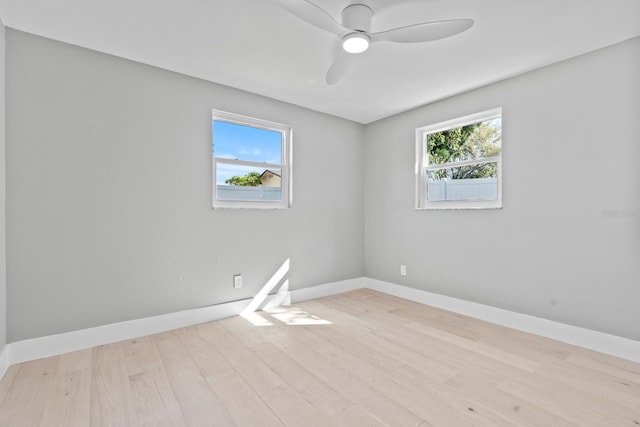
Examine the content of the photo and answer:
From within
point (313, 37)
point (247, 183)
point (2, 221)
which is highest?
point (313, 37)

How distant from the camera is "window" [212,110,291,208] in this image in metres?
3.01

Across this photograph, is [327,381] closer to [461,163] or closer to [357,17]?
[357,17]

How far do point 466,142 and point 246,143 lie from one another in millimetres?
2356

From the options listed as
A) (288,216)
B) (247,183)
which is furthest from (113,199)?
(288,216)

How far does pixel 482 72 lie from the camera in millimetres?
2637

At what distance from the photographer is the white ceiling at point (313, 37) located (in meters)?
1.83

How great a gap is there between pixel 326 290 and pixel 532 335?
2136 millimetres

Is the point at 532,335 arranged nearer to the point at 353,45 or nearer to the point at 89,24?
the point at 353,45

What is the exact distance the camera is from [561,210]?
8.10ft

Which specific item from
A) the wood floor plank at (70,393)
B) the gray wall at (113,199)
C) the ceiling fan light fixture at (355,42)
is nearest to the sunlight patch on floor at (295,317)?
the gray wall at (113,199)

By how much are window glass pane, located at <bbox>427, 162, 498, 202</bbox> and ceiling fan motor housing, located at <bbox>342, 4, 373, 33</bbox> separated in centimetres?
193

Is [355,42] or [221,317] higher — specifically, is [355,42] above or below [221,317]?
above

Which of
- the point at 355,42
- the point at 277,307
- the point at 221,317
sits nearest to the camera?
the point at 355,42

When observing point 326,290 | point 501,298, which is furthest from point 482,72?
point 326,290
